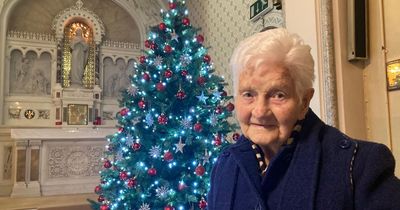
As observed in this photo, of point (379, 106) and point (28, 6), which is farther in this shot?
point (28, 6)

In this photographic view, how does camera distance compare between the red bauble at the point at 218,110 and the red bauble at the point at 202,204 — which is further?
the red bauble at the point at 218,110

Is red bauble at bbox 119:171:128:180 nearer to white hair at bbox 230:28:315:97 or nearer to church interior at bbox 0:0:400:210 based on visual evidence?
white hair at bbox 230:28:315:97

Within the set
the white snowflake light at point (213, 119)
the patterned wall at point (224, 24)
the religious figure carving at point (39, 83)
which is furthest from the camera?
the religious figure carving at point (39, 83)

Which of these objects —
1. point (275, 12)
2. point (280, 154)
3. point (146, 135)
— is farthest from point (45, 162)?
point (280, 154)

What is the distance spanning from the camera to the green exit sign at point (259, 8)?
3.34 m

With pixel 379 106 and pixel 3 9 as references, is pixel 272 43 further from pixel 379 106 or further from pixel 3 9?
pixel 3 9

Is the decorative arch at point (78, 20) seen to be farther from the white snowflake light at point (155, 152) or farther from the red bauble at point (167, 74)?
the white snowflake light at point (155, 152)

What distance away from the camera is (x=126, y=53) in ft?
20.2

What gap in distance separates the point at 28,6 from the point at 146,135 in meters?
4.69

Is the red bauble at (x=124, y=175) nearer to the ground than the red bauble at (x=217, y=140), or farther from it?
nearer to the ground

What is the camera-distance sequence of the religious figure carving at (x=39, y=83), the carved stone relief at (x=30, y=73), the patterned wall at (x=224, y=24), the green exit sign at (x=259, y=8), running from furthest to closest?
the religious figure carving at (x=39, y=83) → the carved stone relief at (x=30, y=73) → the patterned wall at (x=224, y=24) → the green exit sign at (x=259, y=8)

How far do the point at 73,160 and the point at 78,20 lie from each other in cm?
262

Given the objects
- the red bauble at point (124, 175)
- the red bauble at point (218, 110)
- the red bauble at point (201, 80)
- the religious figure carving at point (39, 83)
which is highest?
the religious figure carving at point (39, 83)

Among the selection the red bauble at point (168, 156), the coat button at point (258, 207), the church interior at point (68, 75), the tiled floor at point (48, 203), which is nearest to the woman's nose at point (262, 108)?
the coat button at point (258, 207)
